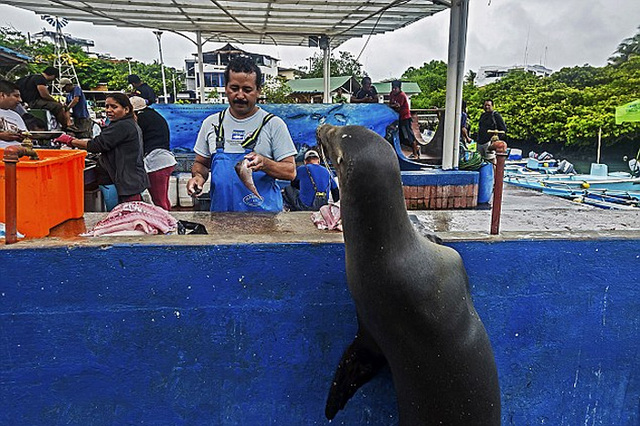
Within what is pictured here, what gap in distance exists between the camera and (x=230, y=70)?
333 centimetres

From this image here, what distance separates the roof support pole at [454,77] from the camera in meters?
7.18

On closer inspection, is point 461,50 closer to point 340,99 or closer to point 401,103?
point 401,103

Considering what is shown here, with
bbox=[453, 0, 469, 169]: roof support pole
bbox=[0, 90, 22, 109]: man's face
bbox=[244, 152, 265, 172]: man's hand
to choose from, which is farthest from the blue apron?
bbox=[453, 0, 469, 169]: roof support pole

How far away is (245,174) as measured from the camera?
3.12m

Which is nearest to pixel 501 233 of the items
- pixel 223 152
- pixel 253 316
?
pixel 253 316

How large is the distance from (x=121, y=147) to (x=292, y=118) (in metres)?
5.25

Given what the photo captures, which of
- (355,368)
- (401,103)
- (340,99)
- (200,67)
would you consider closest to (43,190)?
(355,368)

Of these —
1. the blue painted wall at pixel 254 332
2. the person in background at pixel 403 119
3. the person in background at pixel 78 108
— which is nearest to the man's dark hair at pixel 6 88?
the blue painted wall at pixel 254 332

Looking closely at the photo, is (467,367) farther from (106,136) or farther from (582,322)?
(106,136)

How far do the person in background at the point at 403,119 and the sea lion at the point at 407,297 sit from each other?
8829 millimetres

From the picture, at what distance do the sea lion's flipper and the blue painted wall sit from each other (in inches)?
8.0

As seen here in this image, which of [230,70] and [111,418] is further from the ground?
[230,70]

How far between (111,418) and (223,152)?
1.81m

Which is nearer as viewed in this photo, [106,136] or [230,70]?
[230,70]
